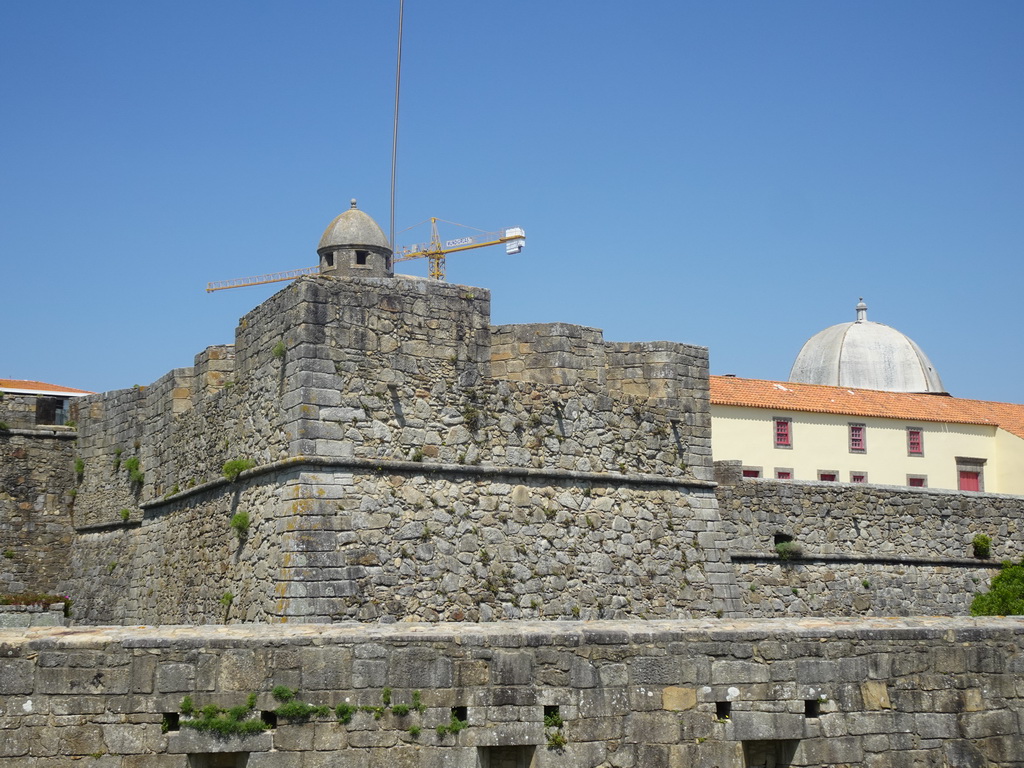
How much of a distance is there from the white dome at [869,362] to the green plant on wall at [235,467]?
129 ft

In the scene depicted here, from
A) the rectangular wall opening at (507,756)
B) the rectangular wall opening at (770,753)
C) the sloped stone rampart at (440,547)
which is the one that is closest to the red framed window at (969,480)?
the sloped stone rampart at (440,547)

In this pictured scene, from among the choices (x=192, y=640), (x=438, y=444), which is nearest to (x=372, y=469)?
(x=438, y=444)

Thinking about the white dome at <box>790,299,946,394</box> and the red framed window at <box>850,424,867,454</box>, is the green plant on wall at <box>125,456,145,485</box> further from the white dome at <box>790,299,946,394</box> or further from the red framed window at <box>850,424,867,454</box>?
the white dome at <box>790,299,946,394</box>

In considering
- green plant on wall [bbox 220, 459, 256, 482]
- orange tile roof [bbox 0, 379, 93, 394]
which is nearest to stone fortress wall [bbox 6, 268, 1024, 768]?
green plant on wall [bbox 220, 459, 256, 482]

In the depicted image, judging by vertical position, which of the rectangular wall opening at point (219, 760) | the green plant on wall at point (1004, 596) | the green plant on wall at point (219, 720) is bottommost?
the rectangular wall opening at point (219, 760)

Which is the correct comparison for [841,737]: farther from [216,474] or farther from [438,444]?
[216,474]

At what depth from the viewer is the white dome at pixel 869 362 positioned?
5347 cm

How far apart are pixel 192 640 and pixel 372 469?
6.17 metres

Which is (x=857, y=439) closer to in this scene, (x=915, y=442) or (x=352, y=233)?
(x=915, y=442)

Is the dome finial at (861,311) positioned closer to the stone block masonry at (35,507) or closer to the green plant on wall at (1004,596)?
the green plant on wall at (1004,596)

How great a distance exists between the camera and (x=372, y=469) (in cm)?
1645

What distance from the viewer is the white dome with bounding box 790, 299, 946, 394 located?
175 feet

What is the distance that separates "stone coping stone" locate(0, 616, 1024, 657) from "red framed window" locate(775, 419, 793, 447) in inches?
1179

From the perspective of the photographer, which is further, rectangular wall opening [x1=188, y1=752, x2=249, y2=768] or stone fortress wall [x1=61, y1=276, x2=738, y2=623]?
stone fortress wall [x1=61, y1=276, x2=738, y2=623]
